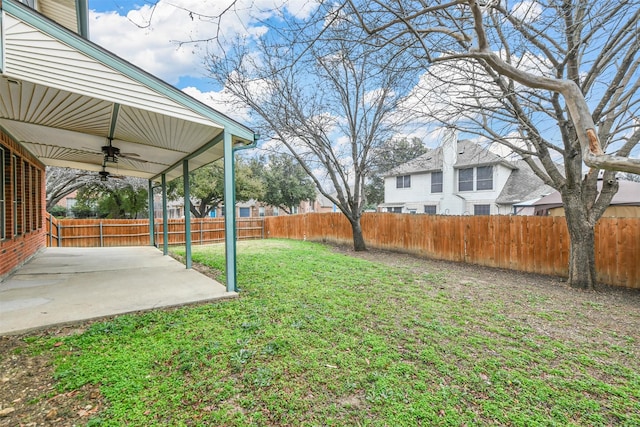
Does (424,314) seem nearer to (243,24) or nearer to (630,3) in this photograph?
(243,24)

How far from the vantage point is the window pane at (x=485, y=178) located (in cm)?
1716

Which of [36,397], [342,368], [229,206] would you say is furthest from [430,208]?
[36,397]

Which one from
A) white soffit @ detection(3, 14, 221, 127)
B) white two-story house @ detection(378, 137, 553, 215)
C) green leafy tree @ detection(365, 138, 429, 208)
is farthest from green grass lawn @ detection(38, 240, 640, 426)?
white two-story house @ detection(378, 137, 553, 215)

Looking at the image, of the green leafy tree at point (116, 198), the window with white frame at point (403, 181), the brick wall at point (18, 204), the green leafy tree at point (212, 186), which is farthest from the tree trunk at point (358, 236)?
the green leafy tree at point (116, 198)

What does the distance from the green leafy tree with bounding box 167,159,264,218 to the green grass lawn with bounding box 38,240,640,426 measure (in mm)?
15860

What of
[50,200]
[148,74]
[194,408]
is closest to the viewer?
[194,408]

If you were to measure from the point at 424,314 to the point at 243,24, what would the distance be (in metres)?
4.33

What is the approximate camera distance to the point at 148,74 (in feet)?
12.2

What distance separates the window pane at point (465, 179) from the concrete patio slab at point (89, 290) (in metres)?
17.0

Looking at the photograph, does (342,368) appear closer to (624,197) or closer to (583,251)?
(583,251)

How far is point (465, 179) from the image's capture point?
18125 millimetres

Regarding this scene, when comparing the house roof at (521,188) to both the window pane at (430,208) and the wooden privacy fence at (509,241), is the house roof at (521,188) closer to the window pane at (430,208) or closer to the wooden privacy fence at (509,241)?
the window pane at (430,208)

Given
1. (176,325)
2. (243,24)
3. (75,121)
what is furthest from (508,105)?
(75,121)

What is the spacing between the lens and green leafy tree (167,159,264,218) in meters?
19.0
